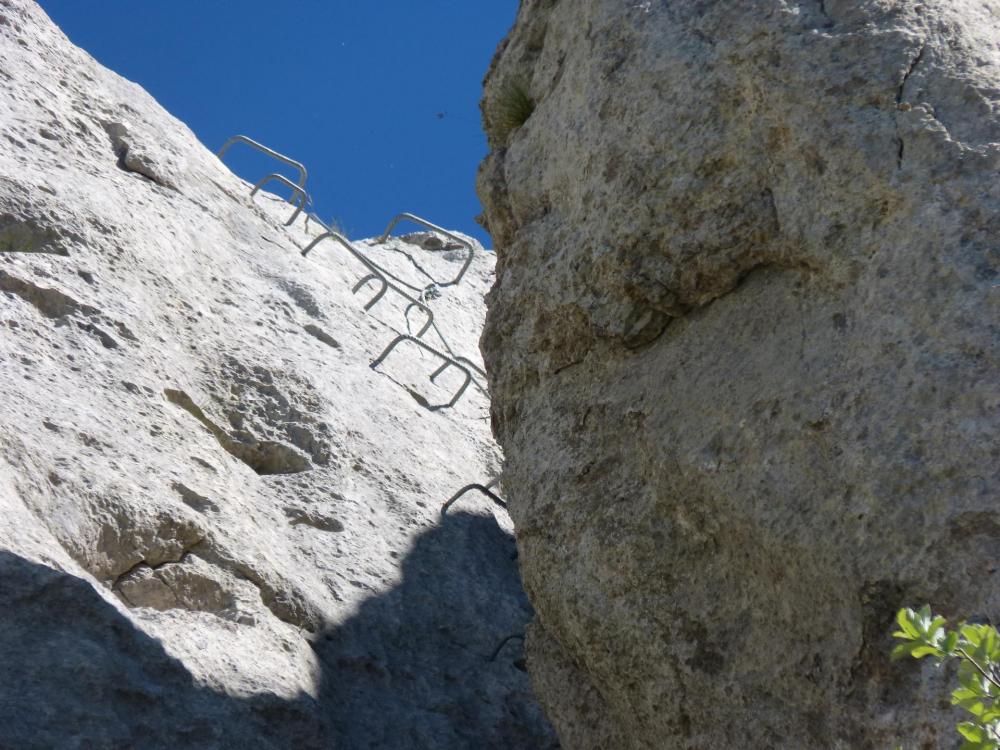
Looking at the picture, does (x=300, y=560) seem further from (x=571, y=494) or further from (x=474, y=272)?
(x=474, y=272)

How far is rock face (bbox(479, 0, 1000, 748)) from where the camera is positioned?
3482 mm

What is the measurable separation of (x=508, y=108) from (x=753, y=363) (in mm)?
1786

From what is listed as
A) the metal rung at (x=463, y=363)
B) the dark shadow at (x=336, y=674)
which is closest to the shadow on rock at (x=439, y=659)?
the dark shadow at (x=336, y=674)

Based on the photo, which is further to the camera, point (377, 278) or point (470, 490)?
point (377, 278)

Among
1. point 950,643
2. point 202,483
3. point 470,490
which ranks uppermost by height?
point 950,643

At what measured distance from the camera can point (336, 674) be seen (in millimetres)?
5191

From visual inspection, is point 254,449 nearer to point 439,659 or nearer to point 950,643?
point 439,659

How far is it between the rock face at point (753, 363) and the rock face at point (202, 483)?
0.89 m

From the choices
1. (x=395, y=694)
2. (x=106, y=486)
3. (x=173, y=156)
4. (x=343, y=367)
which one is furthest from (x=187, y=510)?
(x=173, y=156)

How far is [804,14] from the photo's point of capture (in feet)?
13.7

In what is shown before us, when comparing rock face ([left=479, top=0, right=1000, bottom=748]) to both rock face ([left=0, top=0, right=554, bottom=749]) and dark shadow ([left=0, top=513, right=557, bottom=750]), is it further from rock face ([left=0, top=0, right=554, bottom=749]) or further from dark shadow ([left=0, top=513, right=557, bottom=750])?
rock face ([left=0, top=0, right=554, bottom=749])

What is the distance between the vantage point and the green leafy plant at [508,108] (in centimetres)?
530

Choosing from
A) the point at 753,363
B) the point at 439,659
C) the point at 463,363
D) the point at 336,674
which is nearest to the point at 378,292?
the point at 463,363

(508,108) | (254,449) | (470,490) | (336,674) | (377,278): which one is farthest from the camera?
(377,278)
